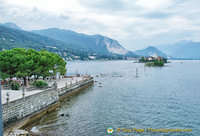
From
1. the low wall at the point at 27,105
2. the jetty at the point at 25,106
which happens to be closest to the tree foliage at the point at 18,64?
the jetty at the point at 25,106

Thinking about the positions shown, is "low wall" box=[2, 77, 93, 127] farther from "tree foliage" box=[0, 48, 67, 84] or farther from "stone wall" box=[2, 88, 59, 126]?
"tree foliage" box=[0, 48, 67, 84]

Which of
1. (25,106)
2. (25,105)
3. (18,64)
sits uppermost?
(18,64)

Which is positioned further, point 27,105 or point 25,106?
point 27,105

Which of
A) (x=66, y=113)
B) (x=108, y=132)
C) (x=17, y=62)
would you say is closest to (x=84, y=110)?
(x=66, y=113)

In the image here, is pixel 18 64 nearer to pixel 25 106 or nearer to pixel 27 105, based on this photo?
pixel 27 105

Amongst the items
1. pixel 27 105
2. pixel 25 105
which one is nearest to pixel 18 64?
pixel 27 105

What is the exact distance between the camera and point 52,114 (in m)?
26.8

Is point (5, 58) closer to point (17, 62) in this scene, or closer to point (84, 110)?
point (17, 62)

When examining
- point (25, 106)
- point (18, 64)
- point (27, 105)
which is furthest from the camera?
point (18, 64)

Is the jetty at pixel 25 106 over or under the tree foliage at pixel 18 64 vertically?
under

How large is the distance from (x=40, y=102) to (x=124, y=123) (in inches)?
487

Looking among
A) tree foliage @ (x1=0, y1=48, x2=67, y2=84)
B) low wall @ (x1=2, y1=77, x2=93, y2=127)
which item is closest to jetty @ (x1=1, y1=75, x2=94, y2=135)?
low wall @ (x1=2, y1=77, x2=93, y2=127)

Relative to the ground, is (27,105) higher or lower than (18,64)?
lower

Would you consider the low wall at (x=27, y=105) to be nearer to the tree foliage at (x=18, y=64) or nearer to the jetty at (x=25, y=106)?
the jetty at (x=25, y=106)
